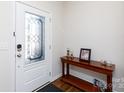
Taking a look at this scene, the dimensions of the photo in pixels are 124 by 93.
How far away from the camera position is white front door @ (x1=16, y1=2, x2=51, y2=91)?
6.49 ft

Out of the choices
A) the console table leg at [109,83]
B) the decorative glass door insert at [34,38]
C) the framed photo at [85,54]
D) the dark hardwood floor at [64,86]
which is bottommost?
the dark hardwood floor at [64,86]

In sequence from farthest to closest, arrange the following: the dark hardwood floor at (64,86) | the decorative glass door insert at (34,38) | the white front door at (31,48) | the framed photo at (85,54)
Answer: the framed photo at (85,54)
the dark hardwood floor at (64,86)
the decorative glass door insert at (34,38)
the white front door at (31,48)

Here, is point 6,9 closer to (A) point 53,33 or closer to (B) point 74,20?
(A) point 53,33

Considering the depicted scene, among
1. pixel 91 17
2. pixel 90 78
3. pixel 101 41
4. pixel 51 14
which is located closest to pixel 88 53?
pixel 101 41

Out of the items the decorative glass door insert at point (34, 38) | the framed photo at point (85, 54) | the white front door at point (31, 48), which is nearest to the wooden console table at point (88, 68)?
the framed photo at point (85, 54)

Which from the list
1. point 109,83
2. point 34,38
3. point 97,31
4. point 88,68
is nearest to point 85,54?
point 88,68

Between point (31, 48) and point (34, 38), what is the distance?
244 mm

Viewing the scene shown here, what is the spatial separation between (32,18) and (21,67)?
3.59 feet

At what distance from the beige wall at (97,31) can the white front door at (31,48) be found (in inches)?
31.9

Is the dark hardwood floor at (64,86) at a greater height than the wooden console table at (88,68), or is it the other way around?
the wooden console table at (88,68)

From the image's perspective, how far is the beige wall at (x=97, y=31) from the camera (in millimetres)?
2168

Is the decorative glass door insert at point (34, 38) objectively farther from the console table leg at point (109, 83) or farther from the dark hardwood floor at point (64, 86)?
the console table leg at point (109, 83)

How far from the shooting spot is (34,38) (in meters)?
2.33

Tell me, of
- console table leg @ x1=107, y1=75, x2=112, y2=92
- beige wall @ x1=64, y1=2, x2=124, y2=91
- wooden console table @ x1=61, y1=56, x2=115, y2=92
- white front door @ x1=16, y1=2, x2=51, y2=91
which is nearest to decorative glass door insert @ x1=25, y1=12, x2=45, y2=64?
white front door @ x1=16, y1=2, x2=51, y2=91
